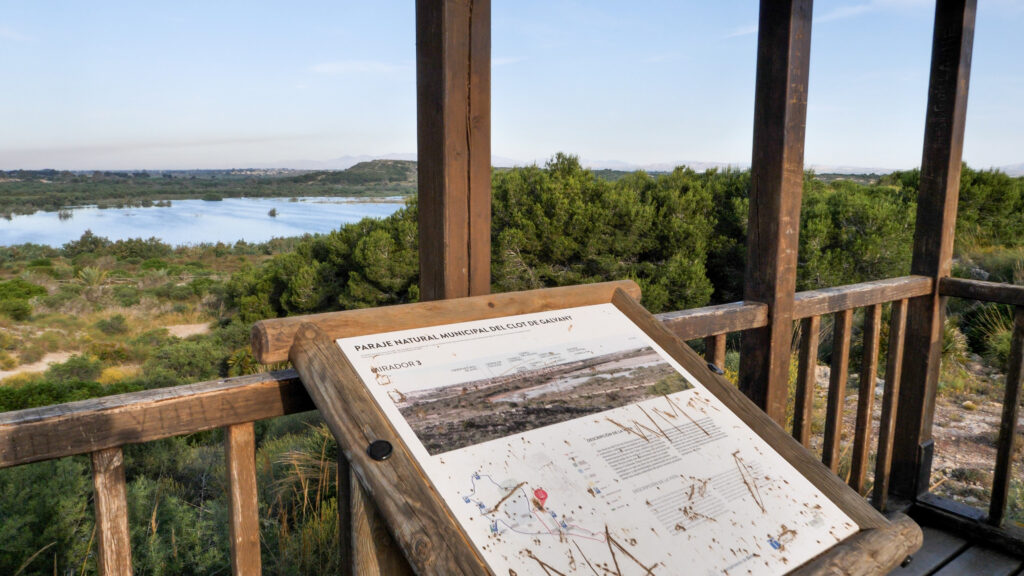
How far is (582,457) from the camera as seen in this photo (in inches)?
28.4

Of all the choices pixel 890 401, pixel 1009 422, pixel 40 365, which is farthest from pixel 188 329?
pixel 1009 422

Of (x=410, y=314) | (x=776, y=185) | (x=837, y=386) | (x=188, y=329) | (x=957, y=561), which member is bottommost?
(x=188, y=329)

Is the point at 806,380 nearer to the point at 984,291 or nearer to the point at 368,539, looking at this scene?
the point at 984,291

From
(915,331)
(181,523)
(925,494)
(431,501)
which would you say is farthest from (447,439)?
(181,523)

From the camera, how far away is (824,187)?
12562 millimetres

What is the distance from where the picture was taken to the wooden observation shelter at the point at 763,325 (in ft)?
2.42

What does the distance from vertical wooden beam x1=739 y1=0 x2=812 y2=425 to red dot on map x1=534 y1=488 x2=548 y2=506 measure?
3.06 ft

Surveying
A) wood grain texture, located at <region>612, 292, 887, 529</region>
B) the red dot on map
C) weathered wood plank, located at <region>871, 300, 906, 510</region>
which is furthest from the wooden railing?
weathered wood plank, located at <region>871, 300, 906, 510</region>

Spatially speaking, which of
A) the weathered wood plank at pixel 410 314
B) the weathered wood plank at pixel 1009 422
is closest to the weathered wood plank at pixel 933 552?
the weathered wood plank at pixel 1009 422

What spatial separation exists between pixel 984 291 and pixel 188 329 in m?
19.2

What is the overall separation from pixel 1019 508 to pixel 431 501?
351 centimetres

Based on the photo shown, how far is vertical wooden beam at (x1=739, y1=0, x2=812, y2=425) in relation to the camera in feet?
4.54

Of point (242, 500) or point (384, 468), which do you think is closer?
point (384, 468)

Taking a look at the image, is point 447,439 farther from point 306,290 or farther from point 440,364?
point 306,290
